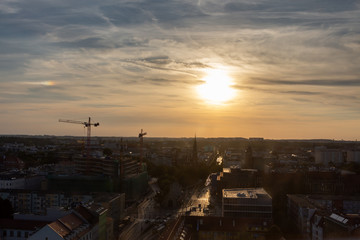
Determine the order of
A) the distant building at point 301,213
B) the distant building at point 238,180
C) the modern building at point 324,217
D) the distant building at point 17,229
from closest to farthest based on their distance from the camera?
the modern building at point 324,217 < the distant building at point 17,229 < the distant building at point 301,213 < the distant building at point 238,180

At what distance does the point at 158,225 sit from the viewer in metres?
19.0

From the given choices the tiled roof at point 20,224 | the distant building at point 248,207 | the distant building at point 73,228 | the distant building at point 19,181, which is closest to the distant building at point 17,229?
the tiled roof at point 20,224

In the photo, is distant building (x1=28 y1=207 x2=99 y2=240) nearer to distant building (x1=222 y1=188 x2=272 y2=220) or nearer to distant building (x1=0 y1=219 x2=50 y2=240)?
distant building (x1=0 y1=219 x2=50 y2=240)

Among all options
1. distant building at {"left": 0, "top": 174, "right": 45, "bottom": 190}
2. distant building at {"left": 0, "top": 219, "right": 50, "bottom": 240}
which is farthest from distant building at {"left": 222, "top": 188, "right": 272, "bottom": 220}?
distant building at {"left": 0, "top": 174, "right": 45, "bottom": 190}

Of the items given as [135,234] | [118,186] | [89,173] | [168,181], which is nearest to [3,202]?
[135,234]

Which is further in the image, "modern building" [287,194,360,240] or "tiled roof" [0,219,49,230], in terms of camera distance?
"tiled roof" [0,219,49,230]

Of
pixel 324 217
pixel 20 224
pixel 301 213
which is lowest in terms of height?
pixel 20 224

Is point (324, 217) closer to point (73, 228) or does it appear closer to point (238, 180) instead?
point (73, 228)

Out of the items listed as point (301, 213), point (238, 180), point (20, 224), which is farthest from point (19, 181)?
point (301, 213)

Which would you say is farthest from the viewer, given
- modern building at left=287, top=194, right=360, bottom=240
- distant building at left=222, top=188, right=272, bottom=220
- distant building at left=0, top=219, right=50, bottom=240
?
distant building at left=222, top=188, right=272, bottom=220

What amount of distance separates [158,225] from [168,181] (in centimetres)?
1017

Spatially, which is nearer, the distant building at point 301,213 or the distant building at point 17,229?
the distant building at point 17,229

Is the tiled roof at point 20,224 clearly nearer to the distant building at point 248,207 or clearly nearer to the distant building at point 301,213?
the distant building at point 248,207

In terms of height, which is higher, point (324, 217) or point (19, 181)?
point (324, 217)
